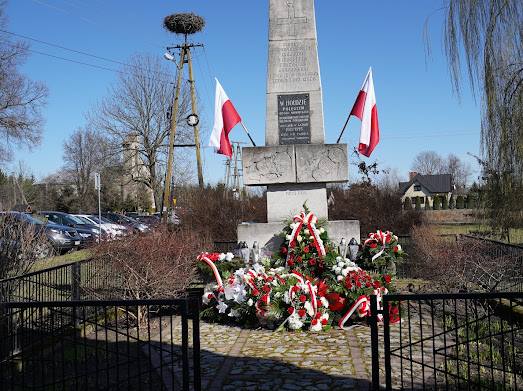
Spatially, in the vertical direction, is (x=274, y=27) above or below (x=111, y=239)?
above

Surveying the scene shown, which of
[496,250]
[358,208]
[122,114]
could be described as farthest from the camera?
[122,114]

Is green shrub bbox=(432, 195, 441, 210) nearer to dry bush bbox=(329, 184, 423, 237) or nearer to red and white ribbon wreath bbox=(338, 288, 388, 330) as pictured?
dry bush bbox=(329, 184, 423, 237)

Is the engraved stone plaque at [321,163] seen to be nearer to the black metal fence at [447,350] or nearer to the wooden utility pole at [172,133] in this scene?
the black metal fence at [447,350]

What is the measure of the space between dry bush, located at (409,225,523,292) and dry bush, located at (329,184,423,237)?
8558 mm

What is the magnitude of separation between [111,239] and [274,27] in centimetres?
488

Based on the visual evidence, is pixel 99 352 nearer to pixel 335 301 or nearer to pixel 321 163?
pixel 335 301

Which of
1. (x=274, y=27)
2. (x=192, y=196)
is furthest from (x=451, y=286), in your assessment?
(x=192, y=196)

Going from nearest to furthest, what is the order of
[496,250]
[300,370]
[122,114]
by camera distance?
[300,370] → [496,250] → [122,114]

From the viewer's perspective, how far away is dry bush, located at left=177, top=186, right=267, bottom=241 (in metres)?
18.1

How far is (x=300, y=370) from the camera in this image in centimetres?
536

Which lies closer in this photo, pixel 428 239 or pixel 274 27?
pixel 274 27

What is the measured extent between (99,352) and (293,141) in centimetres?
515

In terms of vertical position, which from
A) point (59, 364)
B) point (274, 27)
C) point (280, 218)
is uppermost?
point (274, 27)

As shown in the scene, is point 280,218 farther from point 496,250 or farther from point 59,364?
A: point 59,364
